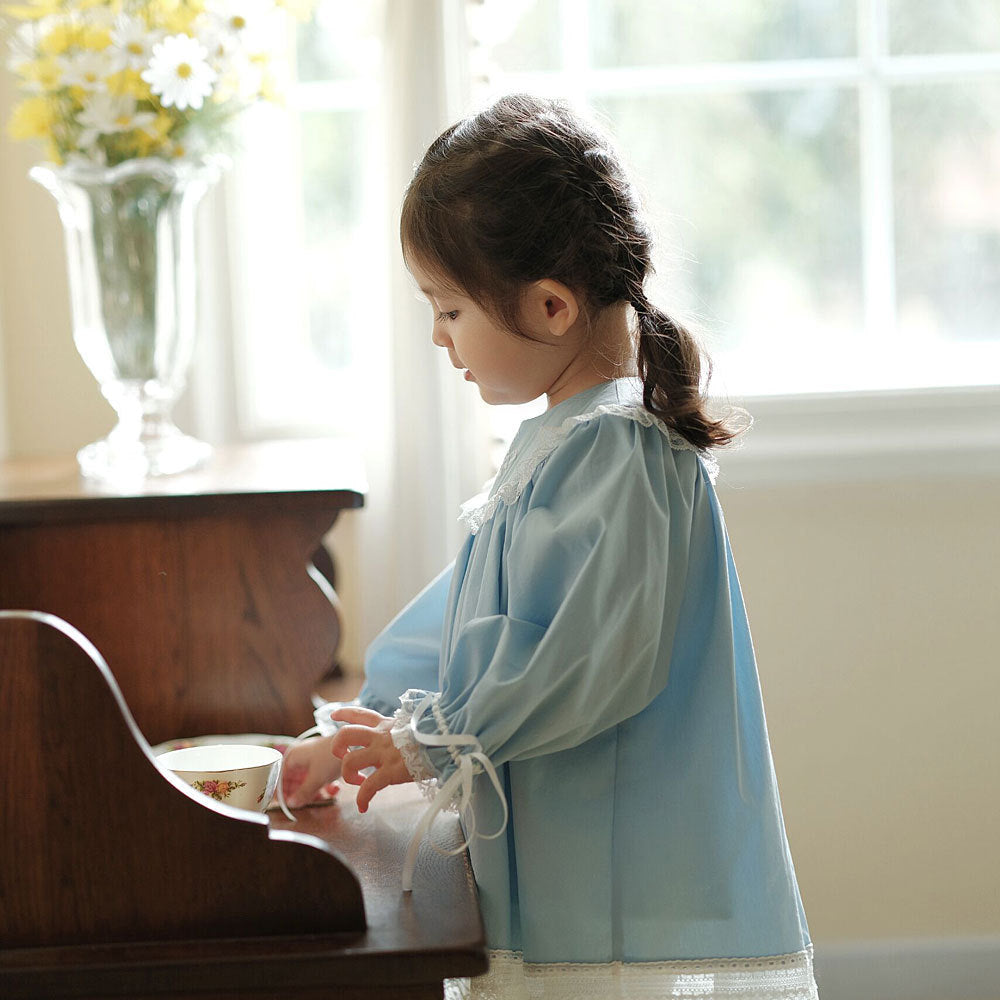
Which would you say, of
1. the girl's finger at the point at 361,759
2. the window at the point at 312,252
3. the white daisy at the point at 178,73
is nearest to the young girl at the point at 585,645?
the girl's finger at the point at 361,759

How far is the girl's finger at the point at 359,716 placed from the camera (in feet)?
3.21

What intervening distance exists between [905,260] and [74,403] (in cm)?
127

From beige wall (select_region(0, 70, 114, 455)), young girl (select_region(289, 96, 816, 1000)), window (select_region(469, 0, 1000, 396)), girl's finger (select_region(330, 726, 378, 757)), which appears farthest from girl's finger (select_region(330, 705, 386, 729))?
window (select_region(469, 0, 1000, 396))

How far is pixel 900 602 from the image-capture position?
6.08ft

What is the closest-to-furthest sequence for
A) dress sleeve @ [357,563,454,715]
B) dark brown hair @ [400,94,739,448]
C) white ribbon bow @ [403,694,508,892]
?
white ribbon bow @ [403,694,508,892]
dark brown hair @ [400,94,739,448]
dress sleeve @ [357,563,454,715]

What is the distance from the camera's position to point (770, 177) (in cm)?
194

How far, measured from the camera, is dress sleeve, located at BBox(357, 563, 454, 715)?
1091 millimetres

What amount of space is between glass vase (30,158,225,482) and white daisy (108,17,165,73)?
0.10 meters

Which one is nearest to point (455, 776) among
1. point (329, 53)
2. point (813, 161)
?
point (329, 53)

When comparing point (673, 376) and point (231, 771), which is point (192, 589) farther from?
point (673, 376)

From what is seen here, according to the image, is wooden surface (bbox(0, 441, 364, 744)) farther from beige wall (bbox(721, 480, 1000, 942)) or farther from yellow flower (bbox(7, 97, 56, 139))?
beige wall (bbox(721, 480, 1000, 942))

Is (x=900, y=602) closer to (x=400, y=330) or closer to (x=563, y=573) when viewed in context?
(x=400, y=330)

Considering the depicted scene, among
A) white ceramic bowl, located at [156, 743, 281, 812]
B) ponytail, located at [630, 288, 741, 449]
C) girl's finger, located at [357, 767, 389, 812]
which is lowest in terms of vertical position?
white ceramic bowl, located at [156, 743, 281, 812]

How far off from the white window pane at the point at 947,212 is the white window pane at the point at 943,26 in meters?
0.06
